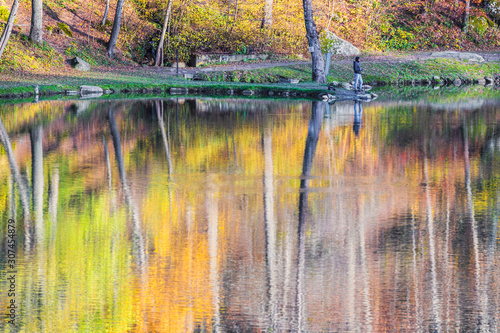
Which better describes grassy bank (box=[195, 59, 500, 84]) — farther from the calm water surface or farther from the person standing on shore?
the calm water surface

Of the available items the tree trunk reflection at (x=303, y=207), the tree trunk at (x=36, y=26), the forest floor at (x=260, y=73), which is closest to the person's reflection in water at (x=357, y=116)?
the tree trunk reflection at (x=303, y=207)

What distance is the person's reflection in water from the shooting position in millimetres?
21369

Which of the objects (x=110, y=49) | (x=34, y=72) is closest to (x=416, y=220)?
(x=34, y=72)

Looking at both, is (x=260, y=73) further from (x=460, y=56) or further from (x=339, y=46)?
(x=460, y=56)

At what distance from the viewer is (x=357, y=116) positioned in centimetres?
2506

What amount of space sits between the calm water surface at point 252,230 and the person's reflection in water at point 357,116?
1100mm

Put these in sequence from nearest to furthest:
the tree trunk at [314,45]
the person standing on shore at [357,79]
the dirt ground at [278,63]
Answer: the person standing on shore at [357,79], the tree trunk at [314,45], the dirt ground at [278,63]

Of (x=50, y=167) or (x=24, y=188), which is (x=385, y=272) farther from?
(x=50, y=167)

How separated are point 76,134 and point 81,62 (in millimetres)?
18417

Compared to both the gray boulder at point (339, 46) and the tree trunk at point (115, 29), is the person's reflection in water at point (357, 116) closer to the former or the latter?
the tree trunk at point (115, 29)

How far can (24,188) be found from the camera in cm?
1320

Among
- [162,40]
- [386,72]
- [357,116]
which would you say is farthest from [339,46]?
[357,116]

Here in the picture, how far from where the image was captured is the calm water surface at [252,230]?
7.52 meters

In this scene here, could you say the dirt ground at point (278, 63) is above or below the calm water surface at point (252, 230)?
above
